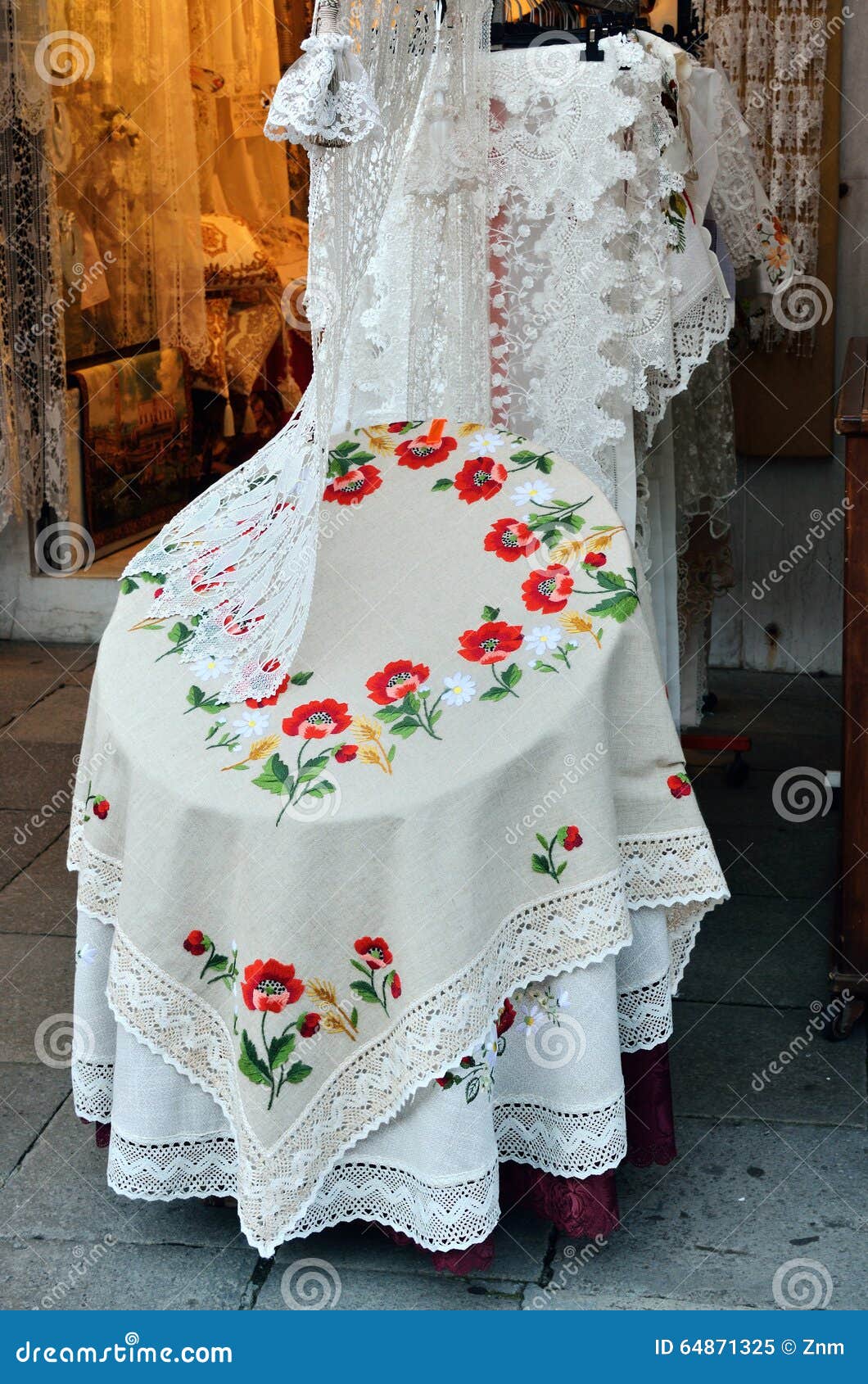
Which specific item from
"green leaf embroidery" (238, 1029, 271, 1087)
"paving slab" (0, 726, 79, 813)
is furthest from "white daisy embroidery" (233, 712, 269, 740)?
"paving slab" (0, 726, 79, 813)

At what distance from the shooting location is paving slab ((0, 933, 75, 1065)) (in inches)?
108

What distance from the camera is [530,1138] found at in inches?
81.0

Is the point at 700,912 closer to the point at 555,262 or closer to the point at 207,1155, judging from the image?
the point at 207,1155

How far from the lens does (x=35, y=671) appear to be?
493 centimetres

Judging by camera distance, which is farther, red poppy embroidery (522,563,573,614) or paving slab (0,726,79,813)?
paving slab (0,726,79,813)

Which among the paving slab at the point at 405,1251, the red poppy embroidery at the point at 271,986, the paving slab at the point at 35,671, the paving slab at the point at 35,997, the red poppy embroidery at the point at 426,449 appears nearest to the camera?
the red poppy embroidery at the point at 271,986

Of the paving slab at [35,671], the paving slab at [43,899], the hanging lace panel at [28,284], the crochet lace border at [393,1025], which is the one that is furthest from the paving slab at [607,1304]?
the hanging lace panel at [28,284]

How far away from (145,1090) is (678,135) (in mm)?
1805

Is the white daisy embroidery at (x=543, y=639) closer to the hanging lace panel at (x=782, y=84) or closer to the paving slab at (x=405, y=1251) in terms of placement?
the paving slab at (x=405, y=1251)

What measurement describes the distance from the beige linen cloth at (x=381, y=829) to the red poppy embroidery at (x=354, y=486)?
15 cm

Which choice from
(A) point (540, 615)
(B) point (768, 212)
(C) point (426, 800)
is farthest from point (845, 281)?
(C) point (426, 800)

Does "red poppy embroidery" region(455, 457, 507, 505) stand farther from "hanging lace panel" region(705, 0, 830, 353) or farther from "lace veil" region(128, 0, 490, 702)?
"hanging lace panel" region(705, 0, 830, 353)

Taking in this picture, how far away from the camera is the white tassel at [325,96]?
176 centimetres

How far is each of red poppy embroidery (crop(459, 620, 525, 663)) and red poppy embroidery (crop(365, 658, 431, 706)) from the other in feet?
0.22
